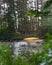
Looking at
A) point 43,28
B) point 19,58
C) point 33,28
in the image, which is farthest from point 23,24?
point 19,58

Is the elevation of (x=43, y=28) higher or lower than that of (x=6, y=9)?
lower

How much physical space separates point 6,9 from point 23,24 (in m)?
0.84

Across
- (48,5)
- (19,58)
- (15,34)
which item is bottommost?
(15,34)

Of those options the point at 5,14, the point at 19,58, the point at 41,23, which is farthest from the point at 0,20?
the point at 19,58

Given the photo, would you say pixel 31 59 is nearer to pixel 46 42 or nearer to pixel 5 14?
pixel 46 42

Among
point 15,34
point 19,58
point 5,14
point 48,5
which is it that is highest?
point 48,5

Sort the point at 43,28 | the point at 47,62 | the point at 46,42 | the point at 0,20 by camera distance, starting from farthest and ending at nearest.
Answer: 1. the point at 0,20
2. the point at 43,28
3. the point at 46,42
4. the point at 47,62

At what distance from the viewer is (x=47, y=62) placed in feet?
2.74

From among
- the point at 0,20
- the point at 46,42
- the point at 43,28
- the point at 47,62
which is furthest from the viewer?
the point at 0,20

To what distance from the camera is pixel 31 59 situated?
1009mm

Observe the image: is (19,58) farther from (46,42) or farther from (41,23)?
(41,23)

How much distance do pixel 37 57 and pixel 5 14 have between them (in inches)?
285

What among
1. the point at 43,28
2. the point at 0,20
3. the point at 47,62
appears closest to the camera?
the point at 47,62

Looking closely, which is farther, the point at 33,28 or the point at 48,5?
the point at 33,28
